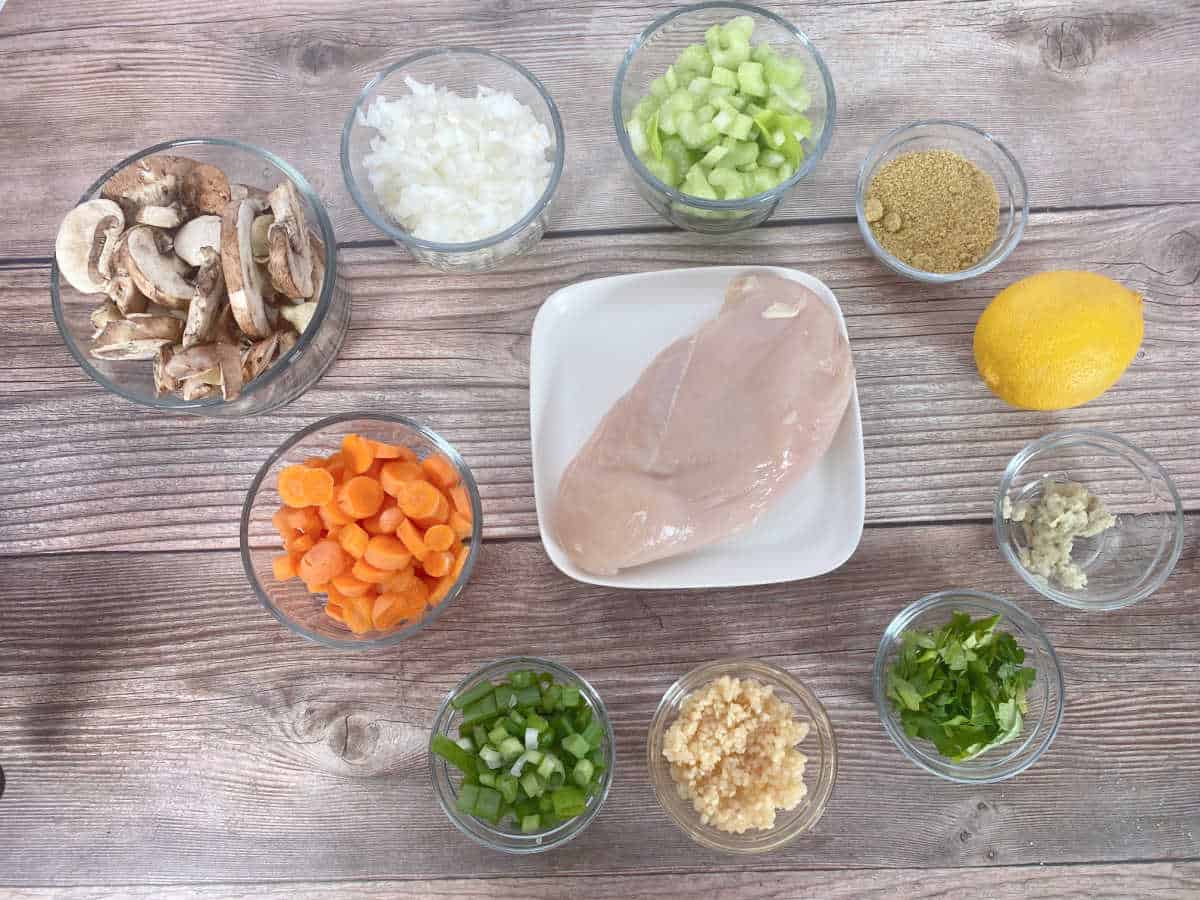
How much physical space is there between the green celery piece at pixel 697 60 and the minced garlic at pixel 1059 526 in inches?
36.6

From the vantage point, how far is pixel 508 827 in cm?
148

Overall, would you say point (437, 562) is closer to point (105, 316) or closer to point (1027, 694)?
point (105, 316)

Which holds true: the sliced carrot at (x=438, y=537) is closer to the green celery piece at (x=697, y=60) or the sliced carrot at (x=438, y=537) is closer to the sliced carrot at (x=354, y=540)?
the sliced carrot at (x=354, y=540)

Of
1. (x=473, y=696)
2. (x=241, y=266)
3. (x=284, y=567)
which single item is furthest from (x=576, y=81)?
(x=473, y=696)

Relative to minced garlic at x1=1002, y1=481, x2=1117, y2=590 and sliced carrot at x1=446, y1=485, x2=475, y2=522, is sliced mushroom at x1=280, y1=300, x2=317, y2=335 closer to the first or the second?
sliced carrot at x1=446, y1=485, x2=475, y2=522

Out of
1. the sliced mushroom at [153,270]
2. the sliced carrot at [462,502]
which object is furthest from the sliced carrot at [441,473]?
the sliced mushroom at [153,270]

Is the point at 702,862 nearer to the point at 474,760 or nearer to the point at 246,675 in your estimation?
the point at 474,760

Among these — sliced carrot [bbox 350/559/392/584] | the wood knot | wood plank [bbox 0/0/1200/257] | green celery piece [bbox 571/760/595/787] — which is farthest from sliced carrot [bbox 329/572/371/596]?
the wood knot

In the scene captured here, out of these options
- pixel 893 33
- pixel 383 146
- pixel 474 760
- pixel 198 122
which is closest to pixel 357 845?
pixel 474 760

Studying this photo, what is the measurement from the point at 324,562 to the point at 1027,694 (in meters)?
1.23

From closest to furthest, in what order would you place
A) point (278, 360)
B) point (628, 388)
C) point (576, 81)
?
1. point (278, 360)
2. point (628, 388)
3. point (576, 81)

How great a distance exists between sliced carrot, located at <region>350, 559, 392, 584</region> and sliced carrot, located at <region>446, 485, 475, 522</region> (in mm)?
157

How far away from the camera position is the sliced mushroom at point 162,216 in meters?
1.44

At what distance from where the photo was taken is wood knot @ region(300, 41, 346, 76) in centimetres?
173
